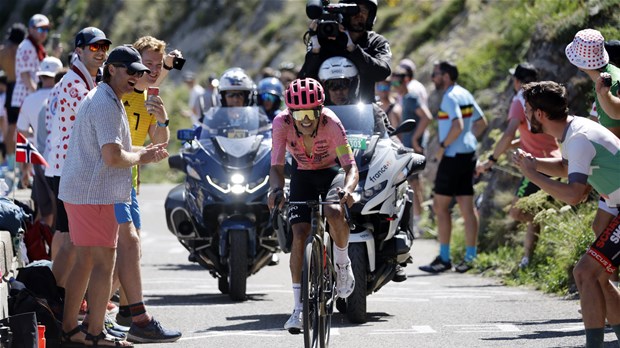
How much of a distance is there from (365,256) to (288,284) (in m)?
3.63

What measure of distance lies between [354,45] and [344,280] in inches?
132

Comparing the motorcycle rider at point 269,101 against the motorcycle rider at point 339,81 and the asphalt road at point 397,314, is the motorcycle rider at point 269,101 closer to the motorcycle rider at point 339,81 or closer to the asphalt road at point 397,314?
the asphalt road at point 397,314

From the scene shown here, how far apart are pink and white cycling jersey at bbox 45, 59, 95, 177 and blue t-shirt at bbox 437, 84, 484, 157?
20.3 feet

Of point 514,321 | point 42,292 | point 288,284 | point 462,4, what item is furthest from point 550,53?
point 462,4

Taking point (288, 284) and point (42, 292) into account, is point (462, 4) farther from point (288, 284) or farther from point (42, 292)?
point (42, 292)

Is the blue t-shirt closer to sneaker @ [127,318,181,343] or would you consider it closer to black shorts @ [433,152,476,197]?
black shorts @ [433,152,476,197]

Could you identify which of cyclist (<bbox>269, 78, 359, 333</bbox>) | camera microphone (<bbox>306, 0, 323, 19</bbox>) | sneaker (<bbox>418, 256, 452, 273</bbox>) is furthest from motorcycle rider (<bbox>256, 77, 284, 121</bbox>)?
cyclist (<bbox>269, 78, 359, 333</bbox>)

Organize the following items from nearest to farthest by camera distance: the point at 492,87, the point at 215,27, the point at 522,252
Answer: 1. the point at 522,252
2. the point at 492,87
3. the point at 215,27

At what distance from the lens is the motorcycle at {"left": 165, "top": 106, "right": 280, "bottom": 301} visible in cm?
1301

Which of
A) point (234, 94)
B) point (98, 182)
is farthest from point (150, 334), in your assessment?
point (234, 94)

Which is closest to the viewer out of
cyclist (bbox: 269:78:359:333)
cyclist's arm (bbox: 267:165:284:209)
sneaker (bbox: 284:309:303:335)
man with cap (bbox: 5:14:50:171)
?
sneaker (bbox: 284:309:303:335)

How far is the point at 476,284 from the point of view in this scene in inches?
579

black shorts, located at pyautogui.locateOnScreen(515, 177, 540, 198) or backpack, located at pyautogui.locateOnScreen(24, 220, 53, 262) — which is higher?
black shorts, located at pyautogui.locateOnScreen(515, 177, 540, 198)

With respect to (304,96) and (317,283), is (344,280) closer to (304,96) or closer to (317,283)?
(317,283)
